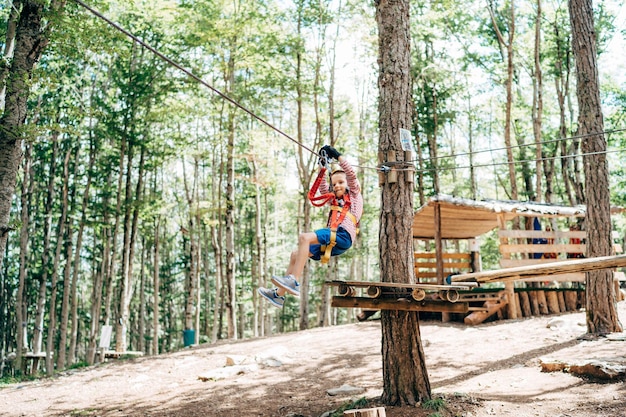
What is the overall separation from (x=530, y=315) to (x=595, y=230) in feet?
12.5

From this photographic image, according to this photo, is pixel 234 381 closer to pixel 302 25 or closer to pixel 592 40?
pixel 592 40

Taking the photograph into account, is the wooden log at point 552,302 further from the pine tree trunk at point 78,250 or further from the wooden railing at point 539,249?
the pine tree trunk at point 78,250

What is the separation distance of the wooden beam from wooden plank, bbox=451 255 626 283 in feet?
2.44

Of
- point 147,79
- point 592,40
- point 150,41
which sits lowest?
point 592,40

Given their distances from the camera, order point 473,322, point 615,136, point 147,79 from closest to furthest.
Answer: point 473,322 → point 147,79 → point 615,136

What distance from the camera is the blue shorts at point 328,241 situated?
4707 millimetres

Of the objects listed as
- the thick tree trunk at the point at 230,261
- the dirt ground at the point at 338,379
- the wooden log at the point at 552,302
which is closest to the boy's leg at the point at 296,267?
the dirt ground at the point at 338,379

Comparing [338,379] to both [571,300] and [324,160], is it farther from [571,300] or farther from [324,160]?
[571,300]

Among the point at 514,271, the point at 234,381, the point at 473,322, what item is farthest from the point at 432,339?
the point at 514,271

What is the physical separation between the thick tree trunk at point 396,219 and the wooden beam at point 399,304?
0.35 metres

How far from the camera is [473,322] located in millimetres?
10883

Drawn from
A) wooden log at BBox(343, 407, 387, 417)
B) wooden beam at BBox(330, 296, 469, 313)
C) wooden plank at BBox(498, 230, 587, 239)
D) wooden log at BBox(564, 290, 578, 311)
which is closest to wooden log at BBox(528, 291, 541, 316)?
wooden log at BBox(564, 290, 578, 311)

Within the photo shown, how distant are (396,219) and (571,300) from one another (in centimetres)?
834

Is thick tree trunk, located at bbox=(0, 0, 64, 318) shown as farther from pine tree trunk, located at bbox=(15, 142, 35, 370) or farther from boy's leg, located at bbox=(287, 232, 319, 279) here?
pine tree trunk, located at bbox=(15, 142, 35, 370)
